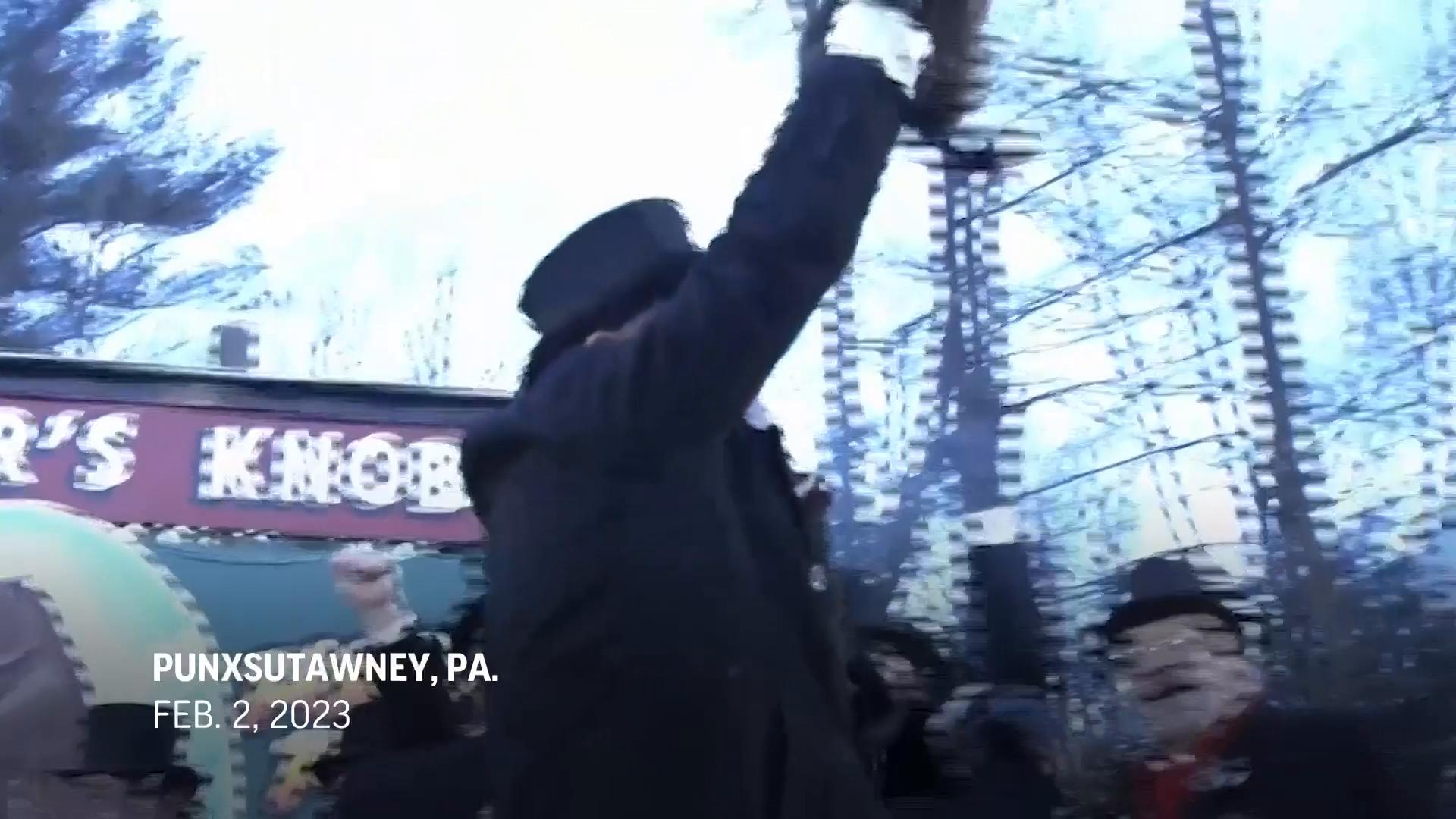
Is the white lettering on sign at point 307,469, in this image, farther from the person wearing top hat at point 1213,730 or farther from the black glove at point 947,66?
the person wearing top hat at point 1213,730

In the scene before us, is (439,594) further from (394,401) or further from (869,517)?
(869,517)

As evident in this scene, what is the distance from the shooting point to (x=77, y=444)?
1.73m

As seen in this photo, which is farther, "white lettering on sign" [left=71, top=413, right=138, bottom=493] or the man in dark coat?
"white lettering on sign" [left=71, top=413, right=138, bottom=493]

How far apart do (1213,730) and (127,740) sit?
55.2 inches

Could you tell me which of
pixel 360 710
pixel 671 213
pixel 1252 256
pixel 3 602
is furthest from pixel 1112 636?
pixel 3 602

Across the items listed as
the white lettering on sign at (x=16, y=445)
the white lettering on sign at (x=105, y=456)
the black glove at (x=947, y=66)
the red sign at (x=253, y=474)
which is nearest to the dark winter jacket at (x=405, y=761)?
the red sign at (x=253, y=474)

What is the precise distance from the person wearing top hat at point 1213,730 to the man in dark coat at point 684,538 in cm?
41

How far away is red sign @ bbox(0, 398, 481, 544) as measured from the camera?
171 cm

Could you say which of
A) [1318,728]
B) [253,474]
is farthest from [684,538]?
[1318,728]

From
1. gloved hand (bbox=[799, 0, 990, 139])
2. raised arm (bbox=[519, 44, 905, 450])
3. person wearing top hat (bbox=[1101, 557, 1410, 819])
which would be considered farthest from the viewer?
person wearing top hat (bbox=[1101, 557, 1410, 819])

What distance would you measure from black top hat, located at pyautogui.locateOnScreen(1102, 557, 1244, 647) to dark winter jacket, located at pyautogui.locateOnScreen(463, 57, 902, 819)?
44cm

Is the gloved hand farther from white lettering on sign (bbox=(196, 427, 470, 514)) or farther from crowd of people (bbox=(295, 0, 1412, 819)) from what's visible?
white lettering on sign (bbox=(196, 427, 470, 514))

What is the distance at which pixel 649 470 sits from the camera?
1.62 meters

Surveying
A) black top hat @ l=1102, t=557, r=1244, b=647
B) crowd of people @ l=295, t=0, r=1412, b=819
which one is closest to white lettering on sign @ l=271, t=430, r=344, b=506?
crowd of people @ l=295, t=0, r=1412, b=819
